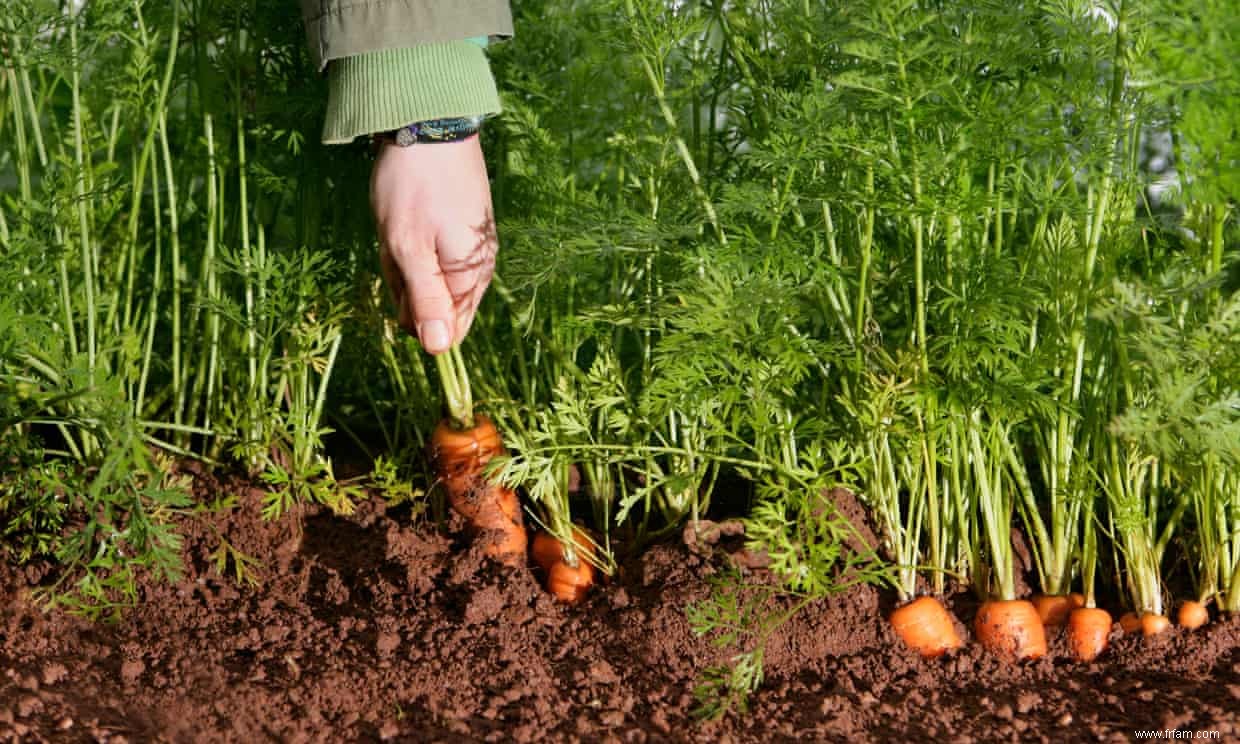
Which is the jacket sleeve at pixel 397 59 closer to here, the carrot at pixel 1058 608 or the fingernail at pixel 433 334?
the fingernail at pixel 433 334

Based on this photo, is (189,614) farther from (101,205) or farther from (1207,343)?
(1207,343)

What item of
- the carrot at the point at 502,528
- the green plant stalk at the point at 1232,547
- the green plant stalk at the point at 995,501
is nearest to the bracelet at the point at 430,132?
the carrot at the point at 502,528

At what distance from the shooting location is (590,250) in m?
1.66

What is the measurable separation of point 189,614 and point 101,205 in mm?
632

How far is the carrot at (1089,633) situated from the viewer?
1675 mm

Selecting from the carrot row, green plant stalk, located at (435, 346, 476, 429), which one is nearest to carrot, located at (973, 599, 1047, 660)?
the carrot row

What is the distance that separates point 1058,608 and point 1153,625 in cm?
12

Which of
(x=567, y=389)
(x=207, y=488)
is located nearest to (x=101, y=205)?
(x=207, y=488)

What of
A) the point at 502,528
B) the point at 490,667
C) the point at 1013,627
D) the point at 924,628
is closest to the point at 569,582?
the point at 502,528

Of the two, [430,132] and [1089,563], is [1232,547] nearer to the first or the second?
[1089,563]

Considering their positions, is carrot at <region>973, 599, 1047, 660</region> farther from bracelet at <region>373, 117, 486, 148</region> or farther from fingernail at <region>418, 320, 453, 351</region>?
bracelet at <region>373, 117, 486, 148</region>

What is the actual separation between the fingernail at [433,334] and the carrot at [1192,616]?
0.99m

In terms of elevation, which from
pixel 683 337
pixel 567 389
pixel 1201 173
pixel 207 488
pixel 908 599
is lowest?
pixel 908 599

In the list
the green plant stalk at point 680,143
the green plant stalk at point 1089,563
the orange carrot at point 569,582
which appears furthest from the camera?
the orange carrot at point 569,582
